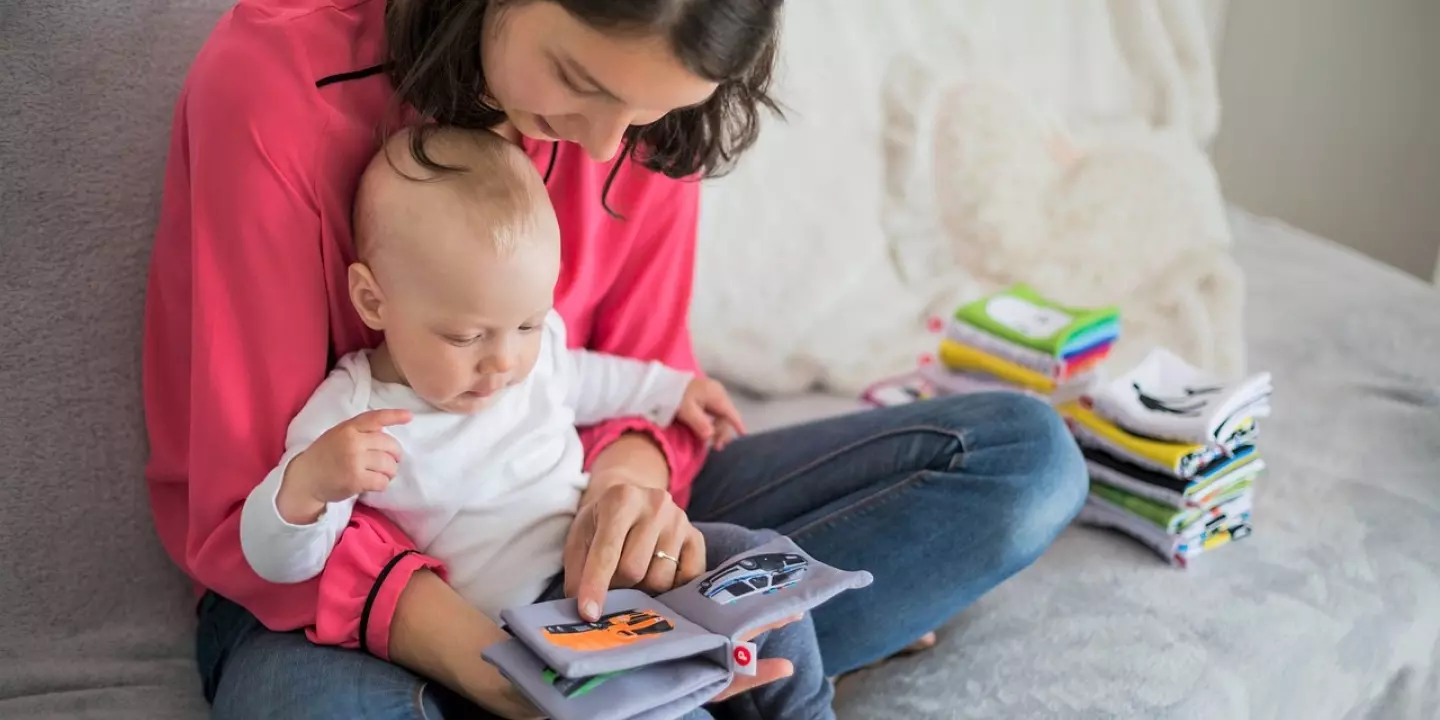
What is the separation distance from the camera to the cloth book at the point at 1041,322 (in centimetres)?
160

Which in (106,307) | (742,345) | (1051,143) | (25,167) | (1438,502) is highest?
(25,167)

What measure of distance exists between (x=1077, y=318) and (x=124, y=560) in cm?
117

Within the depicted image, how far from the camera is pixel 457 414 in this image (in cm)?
99

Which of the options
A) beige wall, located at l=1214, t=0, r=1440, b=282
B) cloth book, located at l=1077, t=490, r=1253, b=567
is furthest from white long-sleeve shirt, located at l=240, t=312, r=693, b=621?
beige wall, located at l=1214, t=0, r=1440, b=282

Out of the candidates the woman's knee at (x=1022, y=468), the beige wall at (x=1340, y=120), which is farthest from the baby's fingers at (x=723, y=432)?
the beige wall at (x=1340, y=120)

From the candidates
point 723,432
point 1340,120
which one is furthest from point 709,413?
point 1340,120

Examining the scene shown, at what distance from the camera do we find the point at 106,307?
1.09 m

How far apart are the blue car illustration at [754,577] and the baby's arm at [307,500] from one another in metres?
0.27

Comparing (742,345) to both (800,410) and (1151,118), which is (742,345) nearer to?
(800,410)

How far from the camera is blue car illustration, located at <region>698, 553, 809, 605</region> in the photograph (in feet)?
3.11

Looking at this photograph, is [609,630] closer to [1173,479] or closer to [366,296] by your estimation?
[366,296]

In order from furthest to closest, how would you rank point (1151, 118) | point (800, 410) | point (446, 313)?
point (1151, 118), point (800, 410), point (446, 313)

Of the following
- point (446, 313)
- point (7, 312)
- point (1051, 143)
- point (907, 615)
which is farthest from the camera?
point (1051, 143)

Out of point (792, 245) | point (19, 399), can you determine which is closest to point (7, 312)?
point (19, 399)
